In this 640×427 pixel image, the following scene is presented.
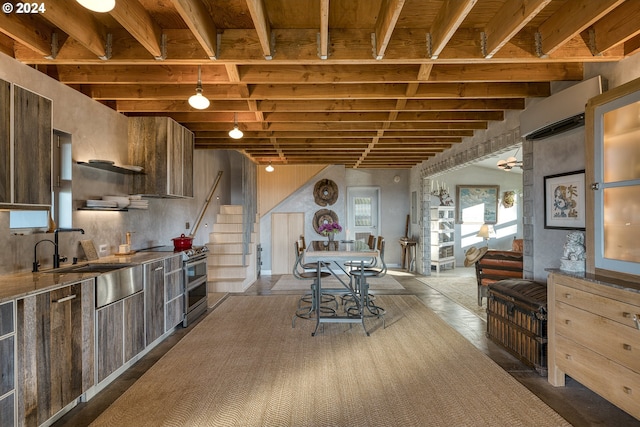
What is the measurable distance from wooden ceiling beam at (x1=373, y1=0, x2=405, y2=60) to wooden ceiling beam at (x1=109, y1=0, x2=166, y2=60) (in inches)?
66.7

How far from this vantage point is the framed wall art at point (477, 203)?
9328 mm

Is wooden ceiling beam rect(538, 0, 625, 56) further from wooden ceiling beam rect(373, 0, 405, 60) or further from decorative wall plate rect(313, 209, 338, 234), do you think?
decorative wall plate rect(313, 209, 338, 234)

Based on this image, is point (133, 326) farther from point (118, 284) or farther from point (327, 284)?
point (327, 284)

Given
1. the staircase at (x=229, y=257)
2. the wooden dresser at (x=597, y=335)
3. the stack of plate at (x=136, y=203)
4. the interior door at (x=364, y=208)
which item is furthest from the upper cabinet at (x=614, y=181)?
the interior door at (x=364, y=208)

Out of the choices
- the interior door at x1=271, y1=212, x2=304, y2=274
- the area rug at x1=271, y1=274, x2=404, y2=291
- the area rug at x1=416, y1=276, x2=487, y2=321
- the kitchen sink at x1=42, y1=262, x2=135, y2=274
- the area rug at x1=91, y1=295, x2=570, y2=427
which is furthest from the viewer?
the interior door at x1=271, y1=212, x2=304, y2=274

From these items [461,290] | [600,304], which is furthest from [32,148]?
[461,290]

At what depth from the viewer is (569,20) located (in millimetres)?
2402

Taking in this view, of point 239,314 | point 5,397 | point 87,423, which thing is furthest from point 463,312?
Result: point 5,397

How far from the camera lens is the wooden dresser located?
2.09 m

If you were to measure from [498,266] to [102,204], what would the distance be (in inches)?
195

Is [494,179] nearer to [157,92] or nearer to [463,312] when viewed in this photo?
[463,312]

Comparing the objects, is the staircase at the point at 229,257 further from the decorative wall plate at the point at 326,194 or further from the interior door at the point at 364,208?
the interior door at the point at 364,208

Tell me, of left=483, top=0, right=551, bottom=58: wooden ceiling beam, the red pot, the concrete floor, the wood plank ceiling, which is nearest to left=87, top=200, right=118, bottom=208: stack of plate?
the red pot

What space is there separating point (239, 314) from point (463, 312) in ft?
10.3
